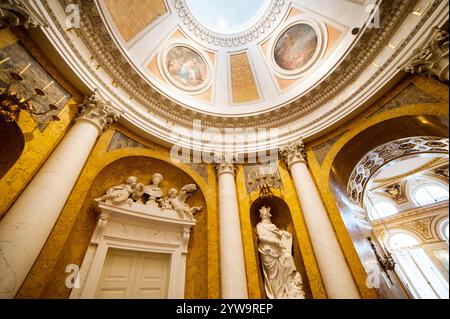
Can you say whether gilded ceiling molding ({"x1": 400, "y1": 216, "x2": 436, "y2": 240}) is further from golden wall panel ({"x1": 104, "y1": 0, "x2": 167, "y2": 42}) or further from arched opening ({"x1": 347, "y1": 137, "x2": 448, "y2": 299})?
golden wall panel ({"x1": 104, "y1": 0, "x2": 167, "y2": 42})

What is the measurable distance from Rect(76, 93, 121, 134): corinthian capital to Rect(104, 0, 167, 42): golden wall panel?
108 inches

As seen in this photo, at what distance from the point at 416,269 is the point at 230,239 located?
15.5 m

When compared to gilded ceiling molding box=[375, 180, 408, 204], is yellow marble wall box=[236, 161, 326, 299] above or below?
below

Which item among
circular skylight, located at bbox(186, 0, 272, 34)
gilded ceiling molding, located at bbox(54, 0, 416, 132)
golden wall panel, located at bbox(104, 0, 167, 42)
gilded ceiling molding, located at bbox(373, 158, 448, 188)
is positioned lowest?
gilded ceiling molding, located at bbox(54, 0, 416, 132)

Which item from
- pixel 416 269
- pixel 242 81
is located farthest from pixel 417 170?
pixel 242 81

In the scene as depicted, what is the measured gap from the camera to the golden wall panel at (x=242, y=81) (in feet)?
→ 25.1

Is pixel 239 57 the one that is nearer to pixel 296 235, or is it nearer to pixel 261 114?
pixel 261 114

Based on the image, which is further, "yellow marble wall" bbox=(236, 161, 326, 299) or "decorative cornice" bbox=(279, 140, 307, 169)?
"decorative cornice" bbox=(279, 140, 307, 169)

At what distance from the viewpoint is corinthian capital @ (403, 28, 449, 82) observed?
2.95m

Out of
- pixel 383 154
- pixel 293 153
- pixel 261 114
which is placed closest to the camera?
pixel 383 154

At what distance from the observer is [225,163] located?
5.68 metres

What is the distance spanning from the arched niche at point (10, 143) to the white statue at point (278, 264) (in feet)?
15.9

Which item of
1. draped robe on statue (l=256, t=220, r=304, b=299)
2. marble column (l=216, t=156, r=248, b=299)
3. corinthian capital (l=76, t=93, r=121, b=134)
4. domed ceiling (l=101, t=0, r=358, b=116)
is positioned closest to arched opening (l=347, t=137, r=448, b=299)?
domed ceiling (l=101, t=0, r=358, b=116)
